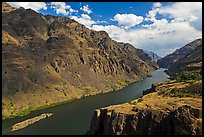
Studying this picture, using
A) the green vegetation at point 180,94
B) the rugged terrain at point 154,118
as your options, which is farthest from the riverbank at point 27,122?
the green vegetation at point 180,94

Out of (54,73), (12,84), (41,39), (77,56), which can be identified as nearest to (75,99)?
(54,73)

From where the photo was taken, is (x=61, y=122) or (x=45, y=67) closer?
(x=61, y=122)

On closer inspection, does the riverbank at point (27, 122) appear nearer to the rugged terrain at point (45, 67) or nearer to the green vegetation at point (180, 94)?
the rugged terrain at point (45, 67)

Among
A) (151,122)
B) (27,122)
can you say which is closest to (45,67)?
(27,122)

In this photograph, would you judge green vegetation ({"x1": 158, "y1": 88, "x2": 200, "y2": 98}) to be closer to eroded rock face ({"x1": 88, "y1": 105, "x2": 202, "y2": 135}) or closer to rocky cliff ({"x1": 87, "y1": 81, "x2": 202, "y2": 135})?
rocky cliff ({"x1": 87, "y1": 81, "x2": 202, "y2": 135})

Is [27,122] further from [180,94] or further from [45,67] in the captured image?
[45,67]

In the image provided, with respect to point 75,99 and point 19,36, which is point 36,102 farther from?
point 19,36

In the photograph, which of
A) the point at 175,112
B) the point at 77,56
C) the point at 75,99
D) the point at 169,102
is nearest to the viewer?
the point at 175,112
